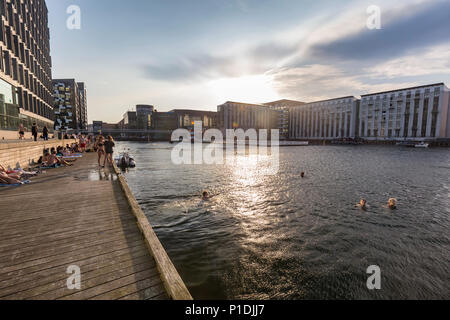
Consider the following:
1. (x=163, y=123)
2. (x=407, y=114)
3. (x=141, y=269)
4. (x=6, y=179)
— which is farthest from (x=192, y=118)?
(x=141, y=269)

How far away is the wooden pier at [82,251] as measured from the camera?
3.72m

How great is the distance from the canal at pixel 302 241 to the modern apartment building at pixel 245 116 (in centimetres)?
15690

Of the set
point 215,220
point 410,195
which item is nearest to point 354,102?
point 410,195

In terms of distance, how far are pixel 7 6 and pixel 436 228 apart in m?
50.8

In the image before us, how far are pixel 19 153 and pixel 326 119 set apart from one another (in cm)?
15885

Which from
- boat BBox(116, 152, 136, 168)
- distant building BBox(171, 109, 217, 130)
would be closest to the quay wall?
boat BBox(116, 152, 136, 168)

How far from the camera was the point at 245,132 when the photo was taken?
173750mm

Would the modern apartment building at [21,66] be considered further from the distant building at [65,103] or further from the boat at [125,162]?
the distant building at [65,103]

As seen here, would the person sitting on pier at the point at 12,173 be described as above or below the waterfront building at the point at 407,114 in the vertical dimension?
below

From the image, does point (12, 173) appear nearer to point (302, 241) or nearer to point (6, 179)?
point (6, 179)

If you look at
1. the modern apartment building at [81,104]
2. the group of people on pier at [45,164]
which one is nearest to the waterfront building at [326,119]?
the group of people on pier at [45,164]

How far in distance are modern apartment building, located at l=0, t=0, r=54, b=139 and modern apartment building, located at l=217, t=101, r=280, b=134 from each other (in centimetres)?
12965

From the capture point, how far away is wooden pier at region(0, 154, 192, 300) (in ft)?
12.2

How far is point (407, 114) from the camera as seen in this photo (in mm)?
106000
